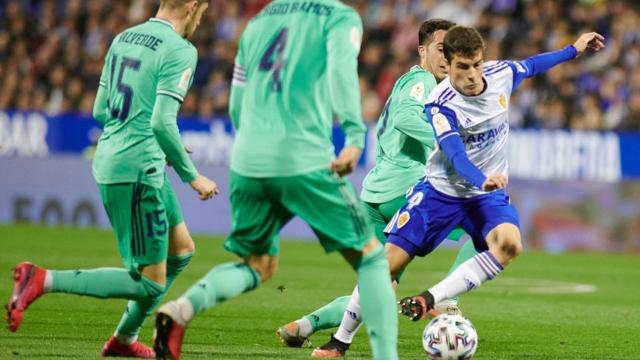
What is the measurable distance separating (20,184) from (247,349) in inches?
581

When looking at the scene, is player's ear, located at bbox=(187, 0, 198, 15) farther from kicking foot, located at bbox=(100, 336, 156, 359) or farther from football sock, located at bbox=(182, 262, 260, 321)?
kicking foot, located at bbox=(100, 336, 156, 359)

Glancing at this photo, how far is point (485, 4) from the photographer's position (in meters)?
24.4

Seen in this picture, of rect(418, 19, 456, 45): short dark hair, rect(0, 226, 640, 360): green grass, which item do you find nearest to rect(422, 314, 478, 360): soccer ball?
rect(0, 226, 640, 360): green grass

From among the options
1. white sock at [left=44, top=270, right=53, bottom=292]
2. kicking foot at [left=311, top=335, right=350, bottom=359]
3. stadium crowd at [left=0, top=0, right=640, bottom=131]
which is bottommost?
stadium crowd at [left=0, top=0, right=640, bottom=131]

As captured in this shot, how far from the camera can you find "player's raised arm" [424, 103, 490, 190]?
7.89 metres

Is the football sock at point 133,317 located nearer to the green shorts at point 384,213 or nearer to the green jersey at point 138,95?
the green jersey at point 138,95

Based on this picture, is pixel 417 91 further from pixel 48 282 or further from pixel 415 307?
pixel 48 282

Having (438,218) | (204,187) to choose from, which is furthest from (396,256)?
(204,187)

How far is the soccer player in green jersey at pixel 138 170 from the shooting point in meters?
7.98

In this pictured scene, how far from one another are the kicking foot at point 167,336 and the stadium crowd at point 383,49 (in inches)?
609

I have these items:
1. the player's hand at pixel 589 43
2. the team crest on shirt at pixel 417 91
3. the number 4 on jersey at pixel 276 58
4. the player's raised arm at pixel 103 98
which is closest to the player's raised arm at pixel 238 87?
the number 4 on jersey at pixel 276 58

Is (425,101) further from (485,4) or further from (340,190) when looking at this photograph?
(485,4)

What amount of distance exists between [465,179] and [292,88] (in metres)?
1.62

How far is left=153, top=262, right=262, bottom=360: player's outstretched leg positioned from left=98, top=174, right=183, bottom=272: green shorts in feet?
3.20
